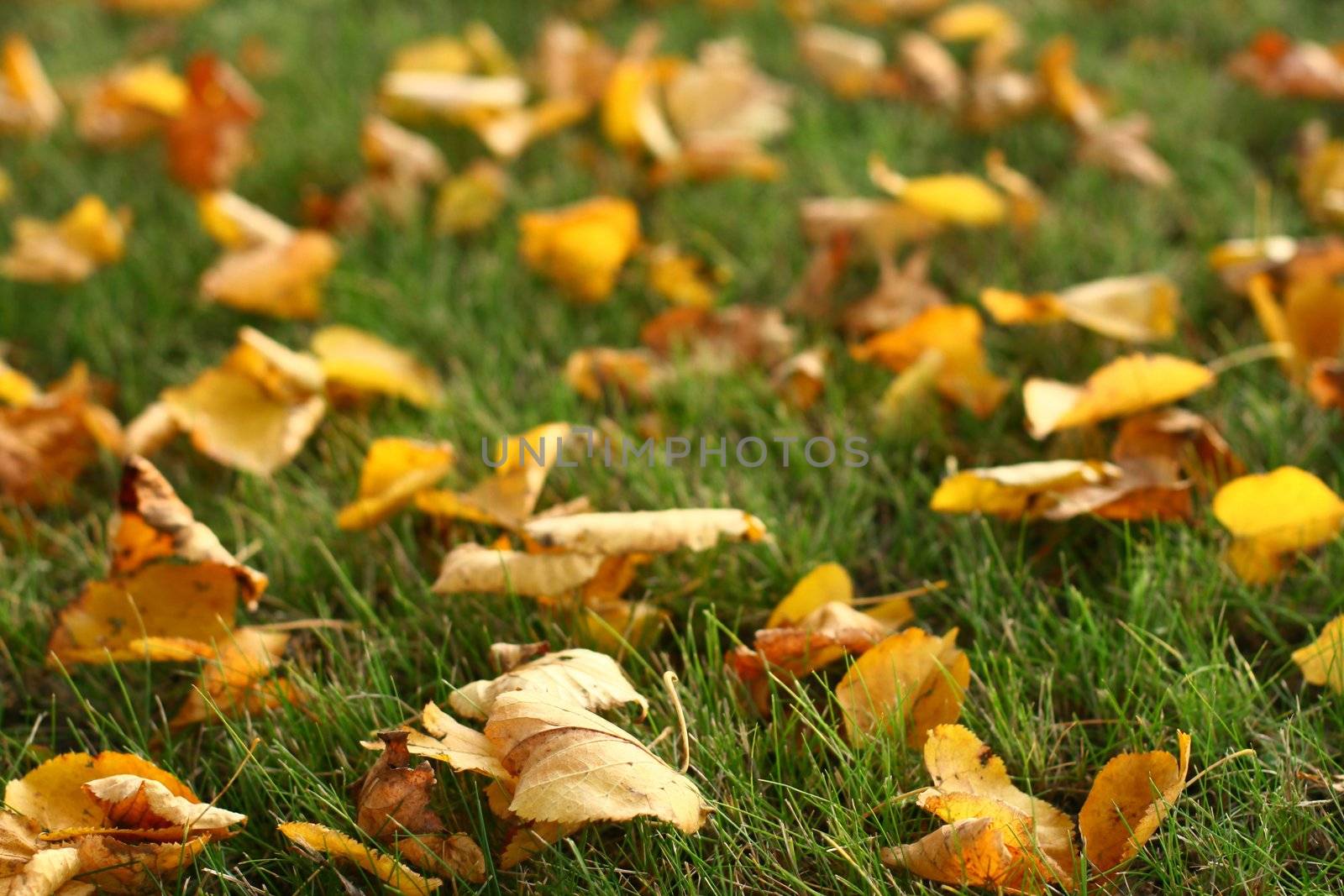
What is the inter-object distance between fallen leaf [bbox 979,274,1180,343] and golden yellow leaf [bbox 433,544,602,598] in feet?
2.30

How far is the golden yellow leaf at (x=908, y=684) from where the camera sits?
1085 mm

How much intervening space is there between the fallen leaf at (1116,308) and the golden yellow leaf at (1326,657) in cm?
53

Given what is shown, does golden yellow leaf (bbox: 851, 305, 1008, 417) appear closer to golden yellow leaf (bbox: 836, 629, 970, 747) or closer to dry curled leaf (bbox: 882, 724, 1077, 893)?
golden yellow leaf (bbox: 836, 629, 970, 747)

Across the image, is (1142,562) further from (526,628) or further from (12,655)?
(12,655)

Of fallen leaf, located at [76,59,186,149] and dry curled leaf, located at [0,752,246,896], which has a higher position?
fallen leaf, located at [76,59,186,149]

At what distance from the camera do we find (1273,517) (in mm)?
1220

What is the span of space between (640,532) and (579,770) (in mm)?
282

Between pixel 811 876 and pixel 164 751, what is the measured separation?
64cm

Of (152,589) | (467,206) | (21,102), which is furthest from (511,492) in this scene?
(21,102)

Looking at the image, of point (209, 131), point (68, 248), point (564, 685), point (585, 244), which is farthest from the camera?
Answer: point (209, 131)

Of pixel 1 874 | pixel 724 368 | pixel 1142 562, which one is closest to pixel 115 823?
pixel 1 874

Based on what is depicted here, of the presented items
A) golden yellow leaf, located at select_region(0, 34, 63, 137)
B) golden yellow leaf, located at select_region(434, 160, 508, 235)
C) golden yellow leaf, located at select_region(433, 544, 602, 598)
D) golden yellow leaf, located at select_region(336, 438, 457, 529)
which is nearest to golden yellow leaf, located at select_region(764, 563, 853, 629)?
golden yellow leaf, located at select_region(433, 544, 602, 598)

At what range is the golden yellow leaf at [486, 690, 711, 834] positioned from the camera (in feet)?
3.03

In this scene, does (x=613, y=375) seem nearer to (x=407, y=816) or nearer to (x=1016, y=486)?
(x=1016, y=486)
